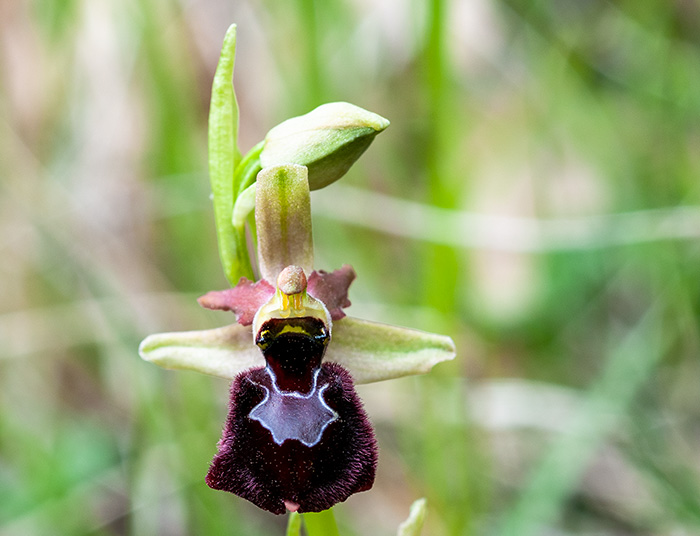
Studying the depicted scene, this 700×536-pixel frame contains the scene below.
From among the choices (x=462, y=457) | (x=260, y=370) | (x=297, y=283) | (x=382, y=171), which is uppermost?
(x=297, y=283)

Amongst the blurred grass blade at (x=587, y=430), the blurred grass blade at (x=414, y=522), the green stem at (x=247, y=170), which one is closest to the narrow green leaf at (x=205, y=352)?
the green stem at (x=247, y=170)

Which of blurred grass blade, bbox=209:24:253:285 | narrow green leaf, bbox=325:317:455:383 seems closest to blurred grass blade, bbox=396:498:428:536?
narrow green leaf, bbox=325:317:455:383

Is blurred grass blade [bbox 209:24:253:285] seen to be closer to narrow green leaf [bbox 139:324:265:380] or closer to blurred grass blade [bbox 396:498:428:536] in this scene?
narrow green leaf [bbox 139:324:265:380]

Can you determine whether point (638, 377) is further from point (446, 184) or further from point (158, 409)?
point (158, 409)

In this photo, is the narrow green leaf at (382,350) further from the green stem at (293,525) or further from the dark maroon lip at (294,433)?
the green stem at (293,525)

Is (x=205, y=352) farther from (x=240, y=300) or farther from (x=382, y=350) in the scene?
(x=382, y=350)

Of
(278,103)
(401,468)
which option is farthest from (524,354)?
(278,103)
